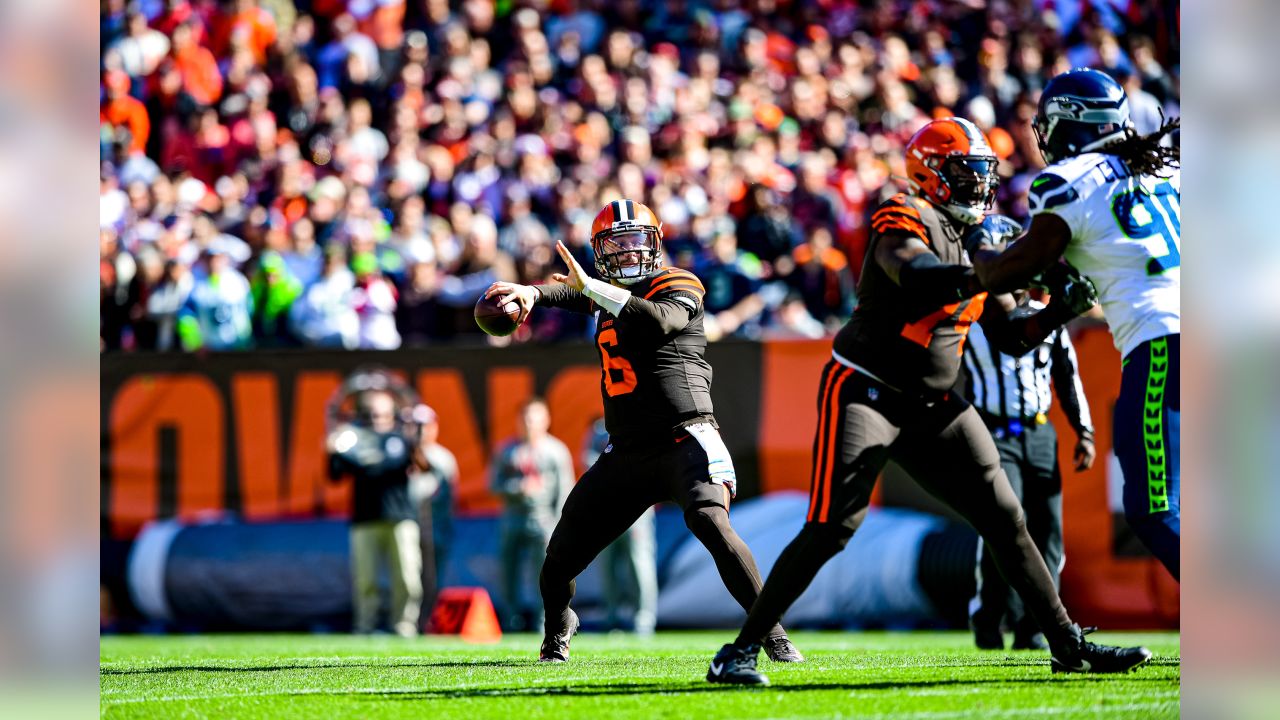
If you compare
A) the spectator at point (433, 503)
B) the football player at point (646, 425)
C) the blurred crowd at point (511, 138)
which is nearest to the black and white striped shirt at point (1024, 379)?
the football player at point (646, 425)

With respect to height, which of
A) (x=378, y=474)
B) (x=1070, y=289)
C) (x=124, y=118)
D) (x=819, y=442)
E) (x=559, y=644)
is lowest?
(x=559, y=644)

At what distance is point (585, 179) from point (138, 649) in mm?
6009

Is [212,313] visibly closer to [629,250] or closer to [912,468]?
[629,250]

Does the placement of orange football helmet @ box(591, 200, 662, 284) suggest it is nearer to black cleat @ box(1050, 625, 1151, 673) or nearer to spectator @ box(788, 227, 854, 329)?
black cleat @ box(1050, 625, 1151, 673)

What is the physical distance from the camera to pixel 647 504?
21.3 feet

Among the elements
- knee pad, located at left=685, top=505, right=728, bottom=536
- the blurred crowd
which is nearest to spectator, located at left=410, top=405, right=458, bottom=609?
the blurred crowd

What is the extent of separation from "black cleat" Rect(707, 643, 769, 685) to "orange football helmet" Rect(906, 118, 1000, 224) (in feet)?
5.89

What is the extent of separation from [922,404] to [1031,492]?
8.48 ft

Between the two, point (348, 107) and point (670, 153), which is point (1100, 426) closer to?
point (670, 153)

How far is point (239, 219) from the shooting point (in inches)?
554

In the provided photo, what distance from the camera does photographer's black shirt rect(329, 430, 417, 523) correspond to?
11219 millimetres

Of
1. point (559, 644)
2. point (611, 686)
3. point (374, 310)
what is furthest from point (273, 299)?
point (611, 686)

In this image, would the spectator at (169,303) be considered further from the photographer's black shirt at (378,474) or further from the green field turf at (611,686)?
the green field turf at (611,686)
